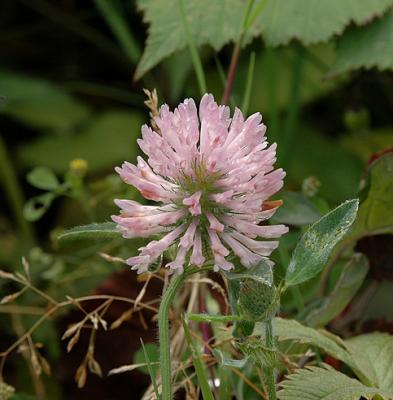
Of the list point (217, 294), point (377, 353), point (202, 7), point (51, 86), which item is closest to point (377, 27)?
point (202, 7)

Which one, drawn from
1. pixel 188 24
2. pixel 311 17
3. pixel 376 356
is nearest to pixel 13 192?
pixel 188 24

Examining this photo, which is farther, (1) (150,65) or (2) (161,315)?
(1) (150,65)

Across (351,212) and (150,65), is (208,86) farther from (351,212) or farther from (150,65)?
(351,212)

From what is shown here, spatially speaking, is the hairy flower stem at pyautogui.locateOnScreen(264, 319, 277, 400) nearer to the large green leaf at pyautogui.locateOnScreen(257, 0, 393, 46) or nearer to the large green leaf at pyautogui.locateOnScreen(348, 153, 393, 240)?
the large green leaf at pyautogui.locateOnScreen(348, 153, 393, 240)

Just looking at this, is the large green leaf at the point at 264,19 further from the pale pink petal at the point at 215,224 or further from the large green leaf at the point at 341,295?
the pale pink petal at the point at 215,224

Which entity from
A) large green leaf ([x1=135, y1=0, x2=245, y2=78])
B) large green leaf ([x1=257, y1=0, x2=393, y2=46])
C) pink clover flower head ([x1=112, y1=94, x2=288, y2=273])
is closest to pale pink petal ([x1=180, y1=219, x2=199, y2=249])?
pink clover flower head ([x1=112, y1=94, x2=288, y2=273])

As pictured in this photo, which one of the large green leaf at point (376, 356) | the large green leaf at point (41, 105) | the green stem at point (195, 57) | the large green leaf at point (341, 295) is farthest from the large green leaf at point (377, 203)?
the large green leaf at point (41, 105)
